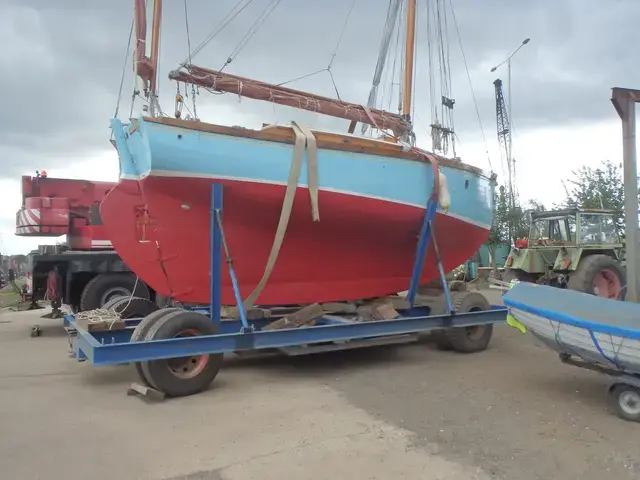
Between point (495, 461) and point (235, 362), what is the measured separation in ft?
11.7

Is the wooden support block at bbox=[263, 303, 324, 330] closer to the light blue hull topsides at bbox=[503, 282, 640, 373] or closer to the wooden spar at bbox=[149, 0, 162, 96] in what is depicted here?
the light blue hull topsides at bbox=[503, 282, 640, 373]

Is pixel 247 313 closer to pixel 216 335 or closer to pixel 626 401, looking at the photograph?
pixel 216 335

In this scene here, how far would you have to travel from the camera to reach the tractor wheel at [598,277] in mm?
9750

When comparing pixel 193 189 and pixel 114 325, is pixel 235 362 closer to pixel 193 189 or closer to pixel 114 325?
pixel 114 325

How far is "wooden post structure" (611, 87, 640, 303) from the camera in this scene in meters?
5.65

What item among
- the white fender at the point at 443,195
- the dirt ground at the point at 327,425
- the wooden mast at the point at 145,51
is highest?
the wooden mast at the point at 145,51

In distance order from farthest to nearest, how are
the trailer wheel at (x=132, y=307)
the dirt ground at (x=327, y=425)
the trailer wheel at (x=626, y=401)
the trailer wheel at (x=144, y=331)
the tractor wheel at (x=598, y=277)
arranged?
the tractor wheel at (x=598, y=277) → the trailer wheel at (x=132, y=307) → the trailer wheel at (x=144, y=331) → the trailer wheel at (x=626, y=401) → the dirt ground at (x=327, y=425)

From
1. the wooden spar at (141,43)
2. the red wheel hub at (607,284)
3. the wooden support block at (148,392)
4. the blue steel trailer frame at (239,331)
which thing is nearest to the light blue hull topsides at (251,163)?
the blue steel trailer frame at (239,331)

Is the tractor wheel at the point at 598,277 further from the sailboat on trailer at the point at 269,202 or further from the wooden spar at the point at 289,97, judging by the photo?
the wooden spar at the point at 289,97

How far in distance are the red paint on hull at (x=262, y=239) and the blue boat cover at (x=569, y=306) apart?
169cm

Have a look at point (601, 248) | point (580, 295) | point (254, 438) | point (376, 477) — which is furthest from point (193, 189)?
point (601, 248)

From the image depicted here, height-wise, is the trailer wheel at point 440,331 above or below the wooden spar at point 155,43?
below

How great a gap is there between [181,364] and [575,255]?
8136mm

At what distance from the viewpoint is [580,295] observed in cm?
540
